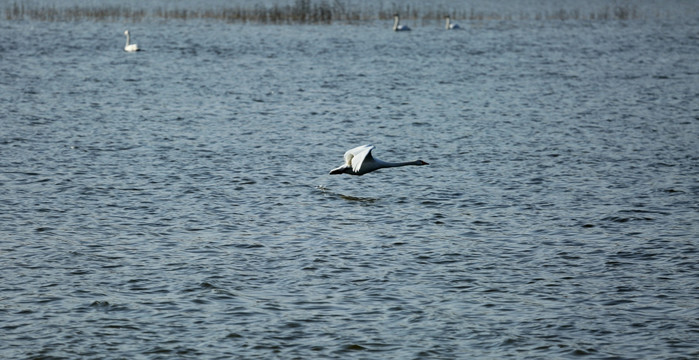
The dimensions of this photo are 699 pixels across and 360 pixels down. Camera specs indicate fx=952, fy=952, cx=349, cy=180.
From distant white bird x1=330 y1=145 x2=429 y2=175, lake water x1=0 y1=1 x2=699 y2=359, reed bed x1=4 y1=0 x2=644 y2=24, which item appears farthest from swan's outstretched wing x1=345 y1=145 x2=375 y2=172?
reed bed x1=4 y1=0 x2=644 y2=24

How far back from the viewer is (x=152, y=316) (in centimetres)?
1183

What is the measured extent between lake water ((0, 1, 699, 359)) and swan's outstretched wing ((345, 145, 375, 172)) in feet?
2.50

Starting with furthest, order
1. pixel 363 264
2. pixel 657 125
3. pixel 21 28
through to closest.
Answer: pixel 21 28 < pixel 657 125 < pixel 363 264

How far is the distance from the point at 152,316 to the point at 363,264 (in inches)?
138

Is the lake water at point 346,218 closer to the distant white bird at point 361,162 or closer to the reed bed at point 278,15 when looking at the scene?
the distant white bird at point 361,162

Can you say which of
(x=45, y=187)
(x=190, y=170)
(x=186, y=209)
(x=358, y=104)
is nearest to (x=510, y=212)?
(x=186, y=209)

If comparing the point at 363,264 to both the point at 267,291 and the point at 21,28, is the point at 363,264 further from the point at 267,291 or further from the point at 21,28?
the point at 21,28

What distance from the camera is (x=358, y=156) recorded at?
17938mm

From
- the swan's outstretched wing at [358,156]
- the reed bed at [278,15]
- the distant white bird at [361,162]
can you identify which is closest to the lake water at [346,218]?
the distant white bird at [361,162]

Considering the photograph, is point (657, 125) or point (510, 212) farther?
point (657, 125)

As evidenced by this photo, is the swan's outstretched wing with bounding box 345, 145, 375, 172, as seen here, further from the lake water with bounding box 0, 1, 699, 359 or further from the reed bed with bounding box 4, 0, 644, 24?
the reed bed with bounding box 4, 0, 644, 24

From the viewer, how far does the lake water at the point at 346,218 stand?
37.6 ft

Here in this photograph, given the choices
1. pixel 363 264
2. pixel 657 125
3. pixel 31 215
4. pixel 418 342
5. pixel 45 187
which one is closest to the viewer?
pixel 418 342

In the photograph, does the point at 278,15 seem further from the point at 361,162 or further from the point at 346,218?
the point at 346,218
